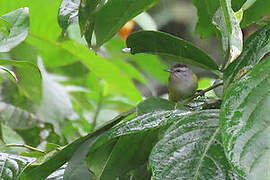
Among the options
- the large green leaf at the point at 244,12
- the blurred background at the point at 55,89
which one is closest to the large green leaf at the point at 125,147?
the large green leaf at the point at 244,12

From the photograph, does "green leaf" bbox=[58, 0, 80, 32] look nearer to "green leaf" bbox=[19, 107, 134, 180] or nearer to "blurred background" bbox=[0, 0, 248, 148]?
"green leaf" bbox=[19, 107, 134, 180]

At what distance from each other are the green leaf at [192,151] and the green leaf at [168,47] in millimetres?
166

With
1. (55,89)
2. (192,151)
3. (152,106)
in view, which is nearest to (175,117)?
(192,151)

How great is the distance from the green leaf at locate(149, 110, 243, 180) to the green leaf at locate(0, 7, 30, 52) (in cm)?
51

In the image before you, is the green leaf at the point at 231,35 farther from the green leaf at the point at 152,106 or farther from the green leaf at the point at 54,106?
the green leaf at the point at 54,106

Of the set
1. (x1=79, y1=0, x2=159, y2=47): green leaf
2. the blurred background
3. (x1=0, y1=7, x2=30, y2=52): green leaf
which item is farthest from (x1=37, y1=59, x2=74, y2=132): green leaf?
(x1=79, y1=0, x2=159, y2=47): green leaf

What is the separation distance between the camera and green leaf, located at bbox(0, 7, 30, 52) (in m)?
1.17

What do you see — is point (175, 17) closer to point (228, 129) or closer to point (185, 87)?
point (185, 87)

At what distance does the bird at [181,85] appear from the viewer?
4.59ft

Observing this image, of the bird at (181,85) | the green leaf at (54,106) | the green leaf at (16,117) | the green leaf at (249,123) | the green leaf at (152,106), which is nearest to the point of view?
the green leaf at (249,123)

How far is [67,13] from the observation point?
3.04 feet

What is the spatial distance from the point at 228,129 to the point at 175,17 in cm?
505

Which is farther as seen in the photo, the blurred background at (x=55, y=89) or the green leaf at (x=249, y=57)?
the blurred background at (x=55, y=89)

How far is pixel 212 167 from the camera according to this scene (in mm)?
759
